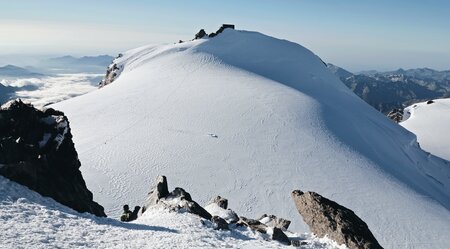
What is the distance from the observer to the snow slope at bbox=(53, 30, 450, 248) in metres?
36.5

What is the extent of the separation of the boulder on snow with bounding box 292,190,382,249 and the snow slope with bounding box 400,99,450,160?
61615 mm

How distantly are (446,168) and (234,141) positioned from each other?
38667 mm

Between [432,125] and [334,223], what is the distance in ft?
301

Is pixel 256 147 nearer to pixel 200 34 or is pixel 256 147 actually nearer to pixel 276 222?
pixel 276 222

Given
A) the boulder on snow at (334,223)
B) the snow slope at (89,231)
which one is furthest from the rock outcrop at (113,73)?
the boulder on snow at (334,223)

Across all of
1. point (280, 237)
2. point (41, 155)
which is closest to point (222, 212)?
point (280, 237)

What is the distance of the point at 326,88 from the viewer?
7394 centimetres

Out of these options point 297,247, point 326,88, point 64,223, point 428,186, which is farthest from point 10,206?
point 326,88

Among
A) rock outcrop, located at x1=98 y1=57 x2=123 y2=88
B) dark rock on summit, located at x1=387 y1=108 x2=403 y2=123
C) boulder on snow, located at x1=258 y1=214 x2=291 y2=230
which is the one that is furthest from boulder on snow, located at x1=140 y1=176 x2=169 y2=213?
dark rock on summit, located at x1=387 y1=108 x2=403 y2=123

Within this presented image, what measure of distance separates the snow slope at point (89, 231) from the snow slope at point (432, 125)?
221ft

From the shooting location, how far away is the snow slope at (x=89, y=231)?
617 inches

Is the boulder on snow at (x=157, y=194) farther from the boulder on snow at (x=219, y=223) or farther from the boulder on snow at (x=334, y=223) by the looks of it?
the boulder on snow at (x=334, y=223)

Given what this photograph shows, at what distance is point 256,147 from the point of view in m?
45.9

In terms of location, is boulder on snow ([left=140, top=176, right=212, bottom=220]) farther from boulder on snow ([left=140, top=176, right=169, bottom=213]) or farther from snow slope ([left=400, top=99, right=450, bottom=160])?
snow slope ([left=400, top=99, right=450, bottom=160])
